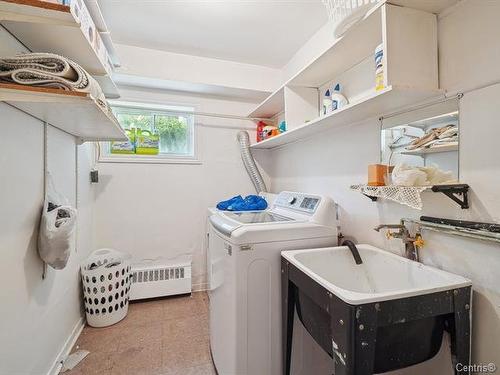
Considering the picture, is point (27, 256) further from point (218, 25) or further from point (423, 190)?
point (218, 25)

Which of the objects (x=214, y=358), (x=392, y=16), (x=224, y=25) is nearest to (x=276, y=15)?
(x=224, y=25)

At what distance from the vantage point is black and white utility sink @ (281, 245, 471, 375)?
77 centimetres

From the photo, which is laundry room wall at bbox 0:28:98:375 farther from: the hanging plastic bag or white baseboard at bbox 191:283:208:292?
white baseboard at bbox 191:283:208:292

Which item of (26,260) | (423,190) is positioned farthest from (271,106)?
(26,260)

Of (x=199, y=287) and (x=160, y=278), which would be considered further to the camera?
(x=199, y=287)

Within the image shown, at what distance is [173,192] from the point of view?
2678mm

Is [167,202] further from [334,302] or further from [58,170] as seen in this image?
[334,302]

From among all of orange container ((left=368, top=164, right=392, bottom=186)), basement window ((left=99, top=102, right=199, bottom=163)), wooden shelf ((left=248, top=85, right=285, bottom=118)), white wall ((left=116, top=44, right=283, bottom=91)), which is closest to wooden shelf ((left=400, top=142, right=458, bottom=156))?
orange container ((left=368, top=164, right=392, bottom=186))

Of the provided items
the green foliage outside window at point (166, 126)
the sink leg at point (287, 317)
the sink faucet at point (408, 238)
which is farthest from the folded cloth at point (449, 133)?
the green foliage outside window at point (166, 126)

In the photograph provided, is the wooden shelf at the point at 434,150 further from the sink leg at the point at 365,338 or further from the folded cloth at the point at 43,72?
the folded cloth at the point at 43,72

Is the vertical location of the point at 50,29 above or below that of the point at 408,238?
above

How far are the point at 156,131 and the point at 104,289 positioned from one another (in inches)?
64.6

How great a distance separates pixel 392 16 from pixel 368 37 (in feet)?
0.83

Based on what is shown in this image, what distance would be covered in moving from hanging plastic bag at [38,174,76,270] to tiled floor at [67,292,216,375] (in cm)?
81
